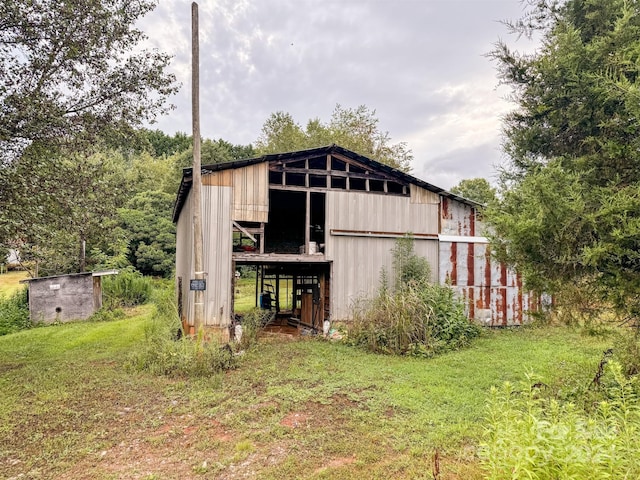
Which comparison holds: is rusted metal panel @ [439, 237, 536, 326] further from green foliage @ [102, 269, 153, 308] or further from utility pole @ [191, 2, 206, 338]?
green foliage @ [102, 269, 153, 308]

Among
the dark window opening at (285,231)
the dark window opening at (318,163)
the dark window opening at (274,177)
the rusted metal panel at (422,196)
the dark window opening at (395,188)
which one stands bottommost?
the dark window opening at (285,231)

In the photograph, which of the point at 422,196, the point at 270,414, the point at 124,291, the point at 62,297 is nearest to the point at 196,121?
the point at 270,414

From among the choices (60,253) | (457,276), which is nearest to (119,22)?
(457,276)

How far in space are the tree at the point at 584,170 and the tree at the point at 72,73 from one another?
291 inches

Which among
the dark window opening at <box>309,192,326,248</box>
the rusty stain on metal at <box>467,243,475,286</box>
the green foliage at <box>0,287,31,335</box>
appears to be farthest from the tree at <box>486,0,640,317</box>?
the green foliage at <box>0,287,31,335</box>

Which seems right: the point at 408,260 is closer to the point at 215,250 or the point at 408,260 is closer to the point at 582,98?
the point at 215,250

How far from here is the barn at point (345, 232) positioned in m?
9.20

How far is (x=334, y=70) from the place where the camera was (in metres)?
18.4

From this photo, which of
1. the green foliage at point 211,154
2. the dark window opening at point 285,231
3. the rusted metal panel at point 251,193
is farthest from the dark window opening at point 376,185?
the green foliage at point 211,154

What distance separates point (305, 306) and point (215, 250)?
4965 millimetres

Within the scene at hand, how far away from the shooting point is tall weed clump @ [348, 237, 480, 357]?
27.3 ft

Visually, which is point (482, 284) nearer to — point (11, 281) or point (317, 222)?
point (317, 222)

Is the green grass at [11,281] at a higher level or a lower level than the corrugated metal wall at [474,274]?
lower

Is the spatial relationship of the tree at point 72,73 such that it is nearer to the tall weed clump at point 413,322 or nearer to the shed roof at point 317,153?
the shed roof at point 317,153
